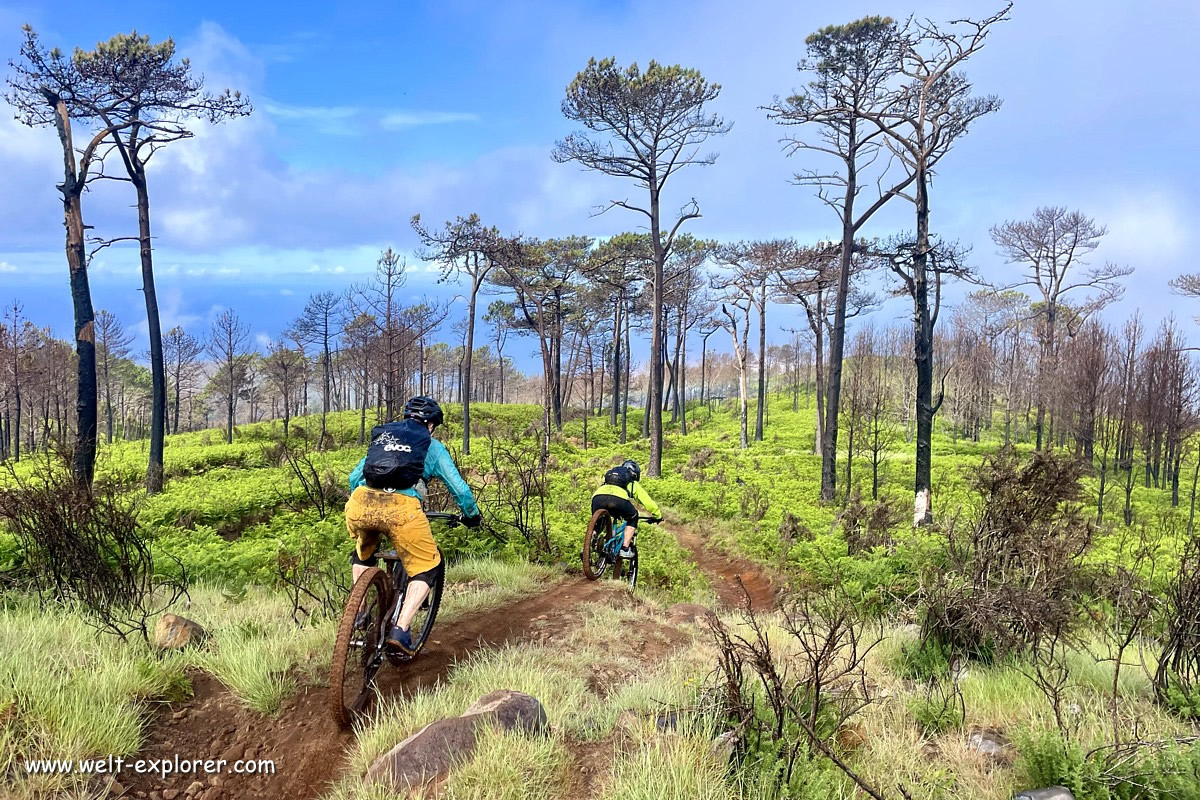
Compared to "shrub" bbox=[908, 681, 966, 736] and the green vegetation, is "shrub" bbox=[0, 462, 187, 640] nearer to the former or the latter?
the green vegetation

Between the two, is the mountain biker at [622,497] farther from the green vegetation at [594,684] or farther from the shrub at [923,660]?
the shrub at [923,660]

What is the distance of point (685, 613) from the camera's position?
6.85 metres

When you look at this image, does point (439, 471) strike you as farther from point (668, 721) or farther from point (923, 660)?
point (923, 660)

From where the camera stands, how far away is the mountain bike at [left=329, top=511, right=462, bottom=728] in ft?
11.3

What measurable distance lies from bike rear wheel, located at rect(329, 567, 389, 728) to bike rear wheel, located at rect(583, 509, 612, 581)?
3755 millimetres

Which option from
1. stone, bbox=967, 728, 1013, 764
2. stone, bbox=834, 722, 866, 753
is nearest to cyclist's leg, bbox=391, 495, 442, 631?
stone, bbox=834, 722, 866, 753

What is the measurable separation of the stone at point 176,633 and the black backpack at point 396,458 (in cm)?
192

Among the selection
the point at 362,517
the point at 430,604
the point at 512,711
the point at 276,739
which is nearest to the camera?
the point at 512,711

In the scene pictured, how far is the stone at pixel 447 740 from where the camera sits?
2875 mm

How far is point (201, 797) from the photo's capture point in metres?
3.03

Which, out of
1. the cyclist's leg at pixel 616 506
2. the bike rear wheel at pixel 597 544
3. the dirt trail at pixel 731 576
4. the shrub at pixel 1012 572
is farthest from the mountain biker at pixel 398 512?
the dirt trail at pixel 731 576

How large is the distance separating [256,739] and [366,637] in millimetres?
767

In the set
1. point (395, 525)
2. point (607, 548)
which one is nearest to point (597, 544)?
point (607, 548)

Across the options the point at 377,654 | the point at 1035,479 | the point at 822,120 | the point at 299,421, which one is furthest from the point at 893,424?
the point at 377,654
